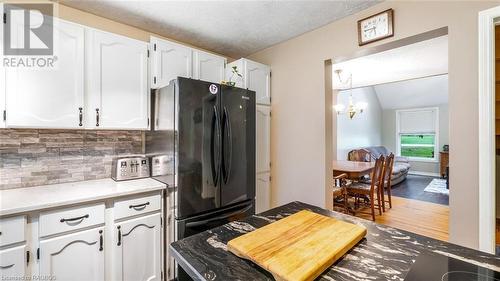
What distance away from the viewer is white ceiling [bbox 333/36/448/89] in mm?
2791

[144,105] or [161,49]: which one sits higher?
[161,49]

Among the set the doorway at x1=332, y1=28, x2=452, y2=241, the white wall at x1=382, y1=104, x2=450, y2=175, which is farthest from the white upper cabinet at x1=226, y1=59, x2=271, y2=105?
the white wall at x1=382, y1=104, x2=450, y2=175

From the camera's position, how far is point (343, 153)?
578 cm

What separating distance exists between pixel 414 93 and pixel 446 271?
7.59 metres

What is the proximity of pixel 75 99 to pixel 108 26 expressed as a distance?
0.83 metres

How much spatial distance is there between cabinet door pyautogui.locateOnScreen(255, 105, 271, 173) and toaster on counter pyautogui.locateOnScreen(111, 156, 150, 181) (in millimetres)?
1172

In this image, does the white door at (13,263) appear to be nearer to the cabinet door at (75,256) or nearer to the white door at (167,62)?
the cabinet door at (75,256)

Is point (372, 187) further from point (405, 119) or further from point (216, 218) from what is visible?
point (405, 119)

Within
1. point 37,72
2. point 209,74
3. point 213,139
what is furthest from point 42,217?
point 209,74

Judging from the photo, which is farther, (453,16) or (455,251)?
(453,16)

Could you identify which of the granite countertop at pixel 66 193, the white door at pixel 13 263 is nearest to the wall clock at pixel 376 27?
the granite countertop at pixel 66 193

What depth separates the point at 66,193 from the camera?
158cm

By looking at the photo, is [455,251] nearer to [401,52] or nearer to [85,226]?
[85,226]

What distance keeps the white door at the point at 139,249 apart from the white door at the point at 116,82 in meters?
0.82
